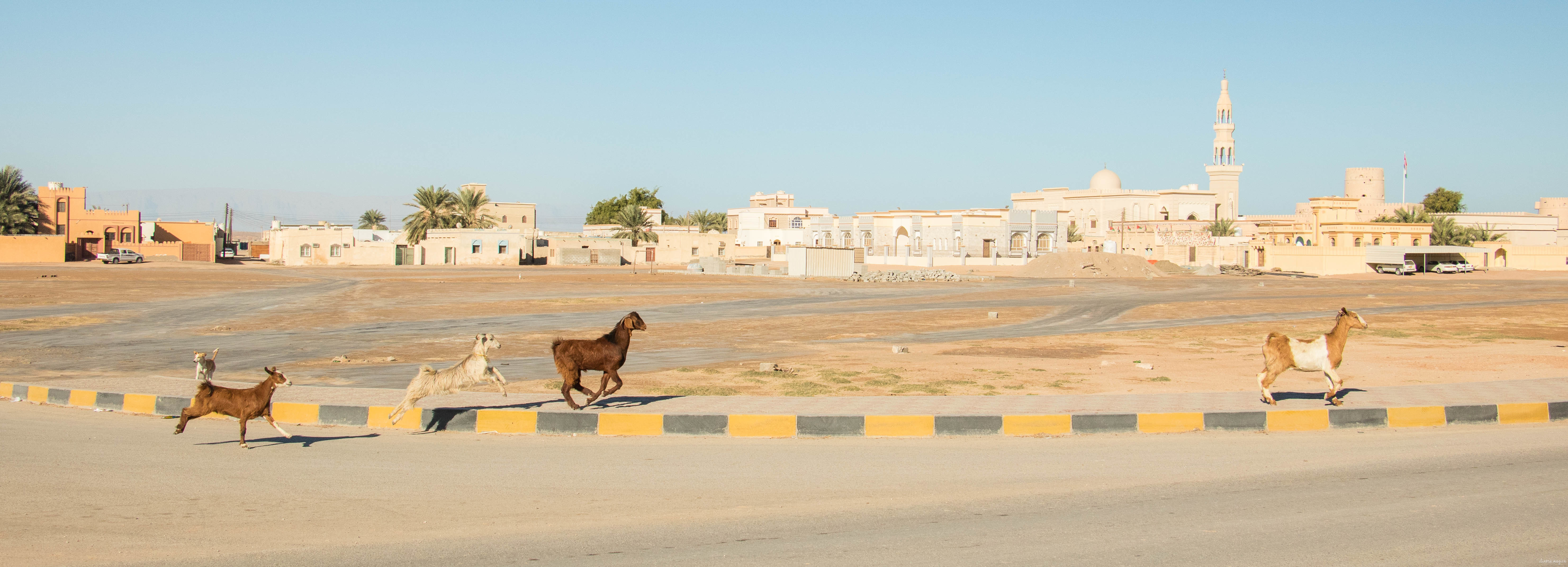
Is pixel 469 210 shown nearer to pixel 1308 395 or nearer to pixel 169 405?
pixel 169 405

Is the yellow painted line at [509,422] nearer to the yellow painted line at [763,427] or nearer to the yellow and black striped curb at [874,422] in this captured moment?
the yellow and black striped curb at [874,422]

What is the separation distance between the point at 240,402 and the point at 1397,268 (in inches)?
2620

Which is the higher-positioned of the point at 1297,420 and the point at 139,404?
the point at 1297,420

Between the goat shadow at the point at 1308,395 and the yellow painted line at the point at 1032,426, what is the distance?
2658 mm

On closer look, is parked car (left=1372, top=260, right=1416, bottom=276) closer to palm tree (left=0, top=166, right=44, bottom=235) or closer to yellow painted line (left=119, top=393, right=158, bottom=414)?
yellow painted line (left=119, top=393, right=158, bottom=414)

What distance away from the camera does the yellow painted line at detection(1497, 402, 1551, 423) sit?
9.84 metres

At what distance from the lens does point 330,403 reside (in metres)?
9.88

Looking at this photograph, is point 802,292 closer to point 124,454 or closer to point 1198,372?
point 1198,372

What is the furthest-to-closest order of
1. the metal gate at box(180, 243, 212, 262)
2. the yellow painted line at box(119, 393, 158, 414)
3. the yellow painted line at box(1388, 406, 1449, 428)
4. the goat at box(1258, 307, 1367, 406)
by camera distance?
the metal gate at box(180, 243, 212, 262)
the yellow painted line at box(119, 393, 158, 414)
the goat at box(1258, 307, 1367, 406)
the yellow painted line at box(1388, 406, 1449, 428)

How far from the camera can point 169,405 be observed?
33.6 ft

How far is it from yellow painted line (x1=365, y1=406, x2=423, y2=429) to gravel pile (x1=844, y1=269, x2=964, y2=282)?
40653 millimetres

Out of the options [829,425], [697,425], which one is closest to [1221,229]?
[829,425]

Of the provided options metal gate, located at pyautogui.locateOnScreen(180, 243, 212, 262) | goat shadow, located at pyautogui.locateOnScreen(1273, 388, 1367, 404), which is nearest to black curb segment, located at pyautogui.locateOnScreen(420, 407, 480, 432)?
goat shadow, located at pyautogui.locateOnScreen(1273, 388, 1367, 404)

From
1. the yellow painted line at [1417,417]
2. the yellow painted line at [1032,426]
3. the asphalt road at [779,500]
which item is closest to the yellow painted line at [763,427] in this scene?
the asphalt road at [779,500]
